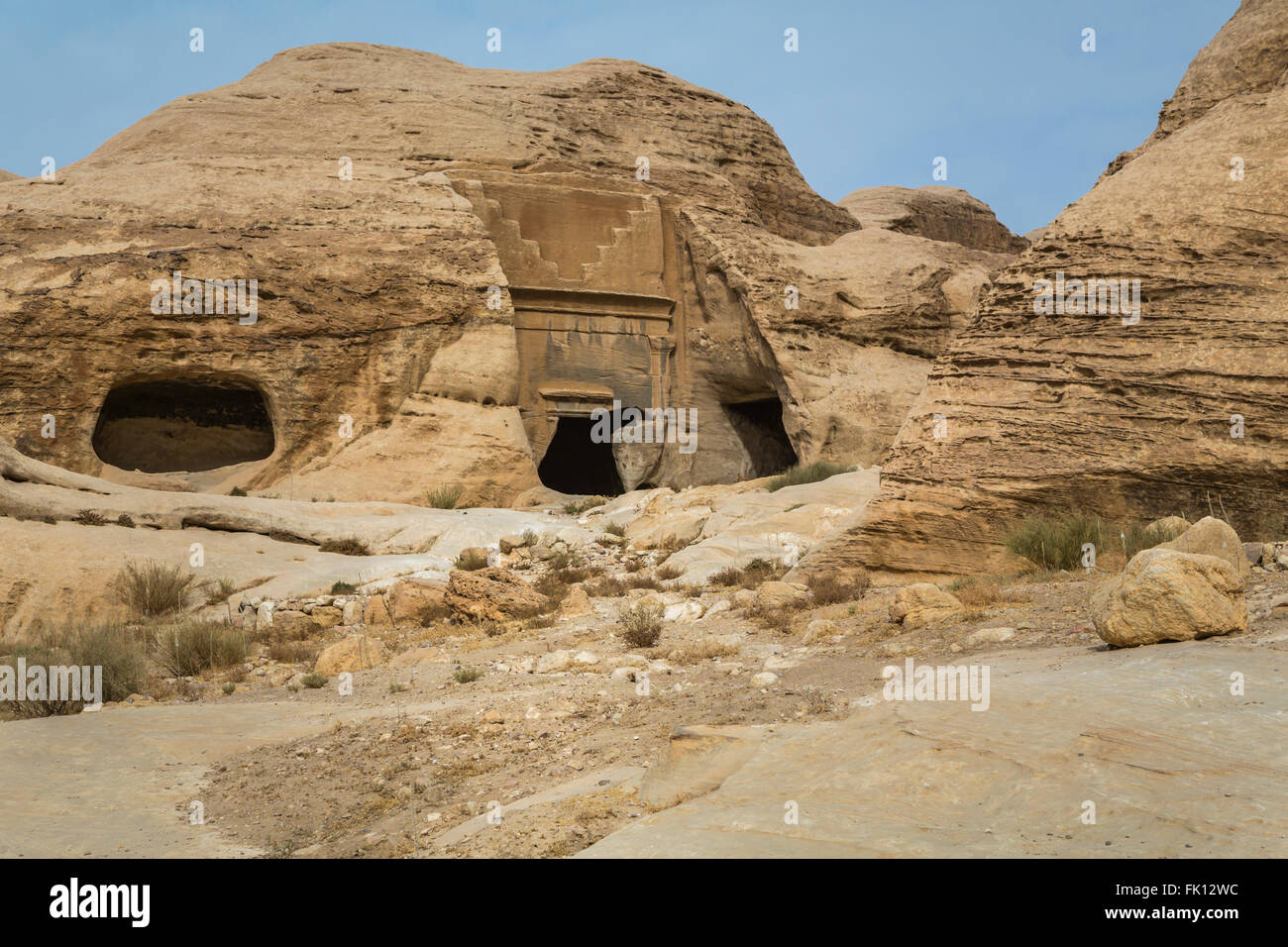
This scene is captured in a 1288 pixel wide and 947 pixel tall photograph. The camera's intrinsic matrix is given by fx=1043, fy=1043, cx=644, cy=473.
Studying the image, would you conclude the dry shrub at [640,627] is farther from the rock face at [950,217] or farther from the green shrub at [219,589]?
the rock face at [950,217]

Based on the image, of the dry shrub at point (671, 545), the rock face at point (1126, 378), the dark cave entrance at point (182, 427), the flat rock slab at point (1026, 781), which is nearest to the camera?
the flat rock slab at point (1026, 781)

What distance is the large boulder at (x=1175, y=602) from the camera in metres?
4.41

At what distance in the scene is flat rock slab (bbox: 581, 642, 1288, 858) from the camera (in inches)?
97.8

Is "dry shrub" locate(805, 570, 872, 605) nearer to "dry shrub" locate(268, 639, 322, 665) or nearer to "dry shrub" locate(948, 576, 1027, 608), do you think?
"dry shrub" locate(948, 576, 1027, 608)

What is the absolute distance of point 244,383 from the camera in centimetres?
1750

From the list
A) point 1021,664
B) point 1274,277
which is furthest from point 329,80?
point 1021,664

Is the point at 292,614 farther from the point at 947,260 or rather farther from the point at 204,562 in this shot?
the point at 947,260

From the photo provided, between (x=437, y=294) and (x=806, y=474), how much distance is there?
7.13 metres

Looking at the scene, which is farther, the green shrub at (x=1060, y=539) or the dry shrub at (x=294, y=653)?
the dry shrub at (x=294, y=653)

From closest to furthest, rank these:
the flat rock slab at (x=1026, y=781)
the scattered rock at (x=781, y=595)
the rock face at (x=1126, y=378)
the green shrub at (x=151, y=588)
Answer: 1. the flat rock slab at (x=1026, y=781)
2. the rock face at (x=1126, y=378)
3. the scattered rock at (x=781, y=595)
4. the green shrub at (x=151, y=588)

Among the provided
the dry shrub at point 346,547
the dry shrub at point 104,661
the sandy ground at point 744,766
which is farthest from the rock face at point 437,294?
the sandy ground at point 744,766

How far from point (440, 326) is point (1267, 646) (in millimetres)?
15474

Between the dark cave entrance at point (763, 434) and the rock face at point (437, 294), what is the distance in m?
0.07

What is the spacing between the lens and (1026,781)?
9.32 ft
